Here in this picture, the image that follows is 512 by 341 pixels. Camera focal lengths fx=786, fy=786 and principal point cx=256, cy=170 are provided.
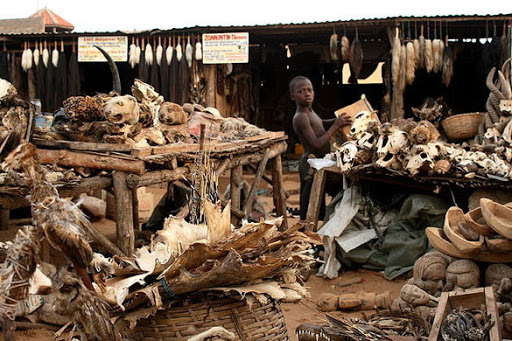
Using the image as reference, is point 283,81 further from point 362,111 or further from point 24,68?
point 362,111

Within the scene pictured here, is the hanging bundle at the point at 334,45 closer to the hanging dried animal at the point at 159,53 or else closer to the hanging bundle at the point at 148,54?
the hanging dried animal at the point at 159,53

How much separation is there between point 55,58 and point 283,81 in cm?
570

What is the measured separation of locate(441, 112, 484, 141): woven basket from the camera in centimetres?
822

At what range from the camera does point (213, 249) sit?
3840mm

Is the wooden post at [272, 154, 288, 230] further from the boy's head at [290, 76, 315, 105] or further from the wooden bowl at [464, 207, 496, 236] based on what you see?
the wooden bowl at [464, 207, 496, 236]

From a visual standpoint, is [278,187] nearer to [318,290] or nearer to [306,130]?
[306,130]

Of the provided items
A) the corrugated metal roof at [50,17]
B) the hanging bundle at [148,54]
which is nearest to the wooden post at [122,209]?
the hanging bundle at [148,54]

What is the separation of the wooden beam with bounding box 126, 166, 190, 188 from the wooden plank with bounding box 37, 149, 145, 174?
9 centimetres

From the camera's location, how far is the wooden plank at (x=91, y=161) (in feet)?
22.1

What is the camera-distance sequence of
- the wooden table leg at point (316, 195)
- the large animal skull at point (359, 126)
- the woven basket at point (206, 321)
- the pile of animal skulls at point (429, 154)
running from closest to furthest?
the woven basket at point (206, 321) → the pile of animal skulls at point (429, 154) → the large animal skull at point (359, 126) → the wooden table leg at point (316, 195)

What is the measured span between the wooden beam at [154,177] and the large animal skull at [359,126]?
1.85 meters

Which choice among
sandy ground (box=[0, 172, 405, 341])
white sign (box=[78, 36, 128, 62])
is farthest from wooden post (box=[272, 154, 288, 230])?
white sign (box=[78, 36, 128, 62])

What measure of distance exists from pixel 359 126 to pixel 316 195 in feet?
3.16

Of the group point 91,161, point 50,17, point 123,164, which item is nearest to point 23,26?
point 50,17
